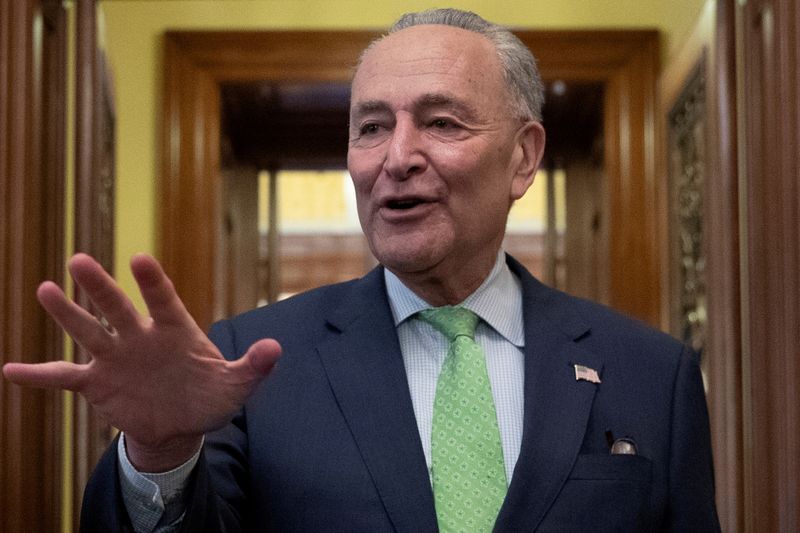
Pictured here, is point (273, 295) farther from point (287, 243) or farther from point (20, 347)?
point (20, 347)

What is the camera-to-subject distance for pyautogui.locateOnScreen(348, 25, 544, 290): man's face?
1862mm

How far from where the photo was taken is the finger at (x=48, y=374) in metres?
1.31

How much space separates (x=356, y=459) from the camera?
1.73 meters

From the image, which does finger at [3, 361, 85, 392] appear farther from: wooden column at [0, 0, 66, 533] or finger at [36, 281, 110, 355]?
wooden column at [0, 0, 66, 533]

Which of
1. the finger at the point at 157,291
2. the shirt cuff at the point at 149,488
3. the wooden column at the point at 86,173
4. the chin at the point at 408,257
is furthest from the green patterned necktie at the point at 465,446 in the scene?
the wooden column at the point at 86,173

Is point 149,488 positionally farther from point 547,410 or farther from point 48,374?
point 547,410

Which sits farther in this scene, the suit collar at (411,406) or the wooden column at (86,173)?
the wooden column at (86,173)

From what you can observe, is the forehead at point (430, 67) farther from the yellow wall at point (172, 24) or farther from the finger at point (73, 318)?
the yellow wall at point (172, 24)

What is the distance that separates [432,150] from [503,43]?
0.31 meters

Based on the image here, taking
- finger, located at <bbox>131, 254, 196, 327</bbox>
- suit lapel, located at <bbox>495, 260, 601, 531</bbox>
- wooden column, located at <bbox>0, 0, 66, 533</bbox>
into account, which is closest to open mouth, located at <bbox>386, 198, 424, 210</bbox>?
suit lapel, located at <bbox>495, 260, 601, 531</bbox>

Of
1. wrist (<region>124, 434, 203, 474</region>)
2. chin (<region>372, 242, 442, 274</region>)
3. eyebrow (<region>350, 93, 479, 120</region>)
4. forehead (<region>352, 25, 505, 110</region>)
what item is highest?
forehead (<region>352, 25, 505, 110</region>)

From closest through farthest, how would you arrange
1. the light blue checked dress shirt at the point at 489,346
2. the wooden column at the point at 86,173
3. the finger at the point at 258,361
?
1. the finger at the point at 258,361
2. the light blue checked dress shirt at the point at 489,346
3. the wooden column at the point at 86,173

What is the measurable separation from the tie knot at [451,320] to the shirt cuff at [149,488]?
52cm

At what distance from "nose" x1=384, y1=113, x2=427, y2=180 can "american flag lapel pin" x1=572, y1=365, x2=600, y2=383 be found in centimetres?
39
